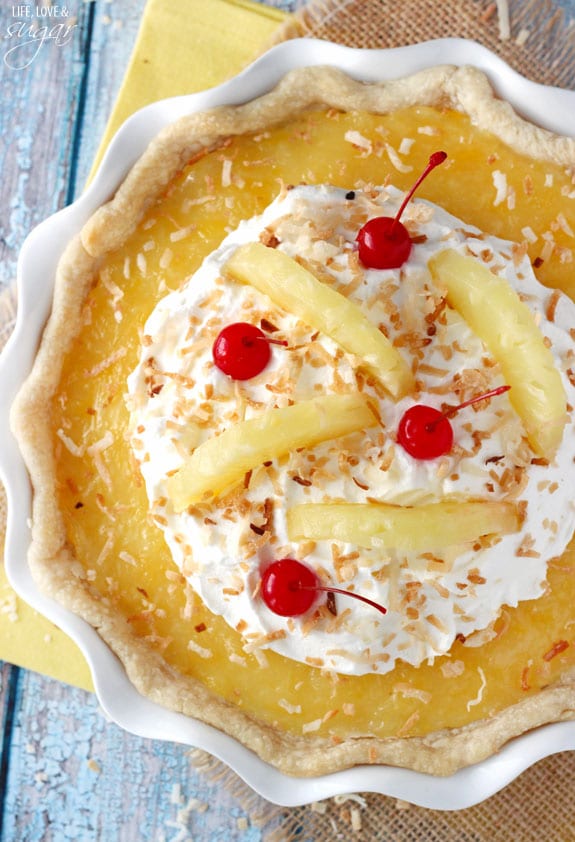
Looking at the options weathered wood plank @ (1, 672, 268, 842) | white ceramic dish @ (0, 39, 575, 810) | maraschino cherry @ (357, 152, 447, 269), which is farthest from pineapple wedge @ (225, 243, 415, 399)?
weathered wood plank @ (1, 672, 268, 842)

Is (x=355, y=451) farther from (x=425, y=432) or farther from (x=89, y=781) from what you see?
(x=89, y=781)

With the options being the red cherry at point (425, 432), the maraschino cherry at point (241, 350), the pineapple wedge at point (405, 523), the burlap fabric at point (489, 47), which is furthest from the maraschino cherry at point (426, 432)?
the burlap fabric at point (489, 47)

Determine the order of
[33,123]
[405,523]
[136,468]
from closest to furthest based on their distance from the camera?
[405,523] < [136,468] < [33,123]

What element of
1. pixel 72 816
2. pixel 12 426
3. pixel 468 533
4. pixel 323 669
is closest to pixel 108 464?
pixel 12 426

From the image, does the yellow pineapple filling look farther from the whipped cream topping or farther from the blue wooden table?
the blue wooden table

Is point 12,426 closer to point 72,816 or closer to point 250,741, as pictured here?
point 250,741

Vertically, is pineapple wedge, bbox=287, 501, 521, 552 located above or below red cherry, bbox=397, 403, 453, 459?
below

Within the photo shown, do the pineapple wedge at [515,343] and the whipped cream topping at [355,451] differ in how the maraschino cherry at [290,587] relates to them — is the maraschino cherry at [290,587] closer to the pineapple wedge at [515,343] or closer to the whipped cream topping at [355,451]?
the whipped cream topping at [355,451]

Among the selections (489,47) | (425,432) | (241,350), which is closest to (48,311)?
(241,350)
